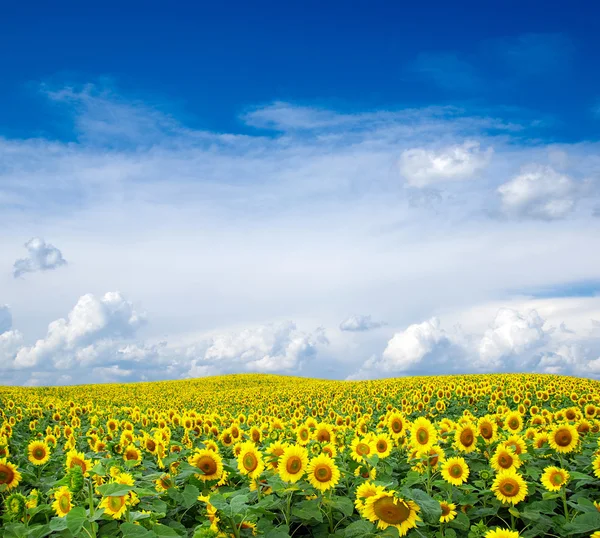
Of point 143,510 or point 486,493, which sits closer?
point 143,510

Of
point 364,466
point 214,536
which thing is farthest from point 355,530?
point 364,466

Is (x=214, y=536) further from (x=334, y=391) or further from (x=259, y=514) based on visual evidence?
(x=334, y=391)

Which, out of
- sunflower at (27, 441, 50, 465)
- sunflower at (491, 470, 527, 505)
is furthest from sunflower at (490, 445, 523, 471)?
sunflower at (27, 441, 50, 465)

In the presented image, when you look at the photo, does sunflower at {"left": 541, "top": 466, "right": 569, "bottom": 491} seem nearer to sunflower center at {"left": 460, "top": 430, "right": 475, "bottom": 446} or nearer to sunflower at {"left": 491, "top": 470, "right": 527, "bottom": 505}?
sunflower at {"left": 491, "top": 470, "right": 527, "bottom": 505}

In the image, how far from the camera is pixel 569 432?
7.25 metres

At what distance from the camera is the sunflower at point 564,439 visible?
7.25m

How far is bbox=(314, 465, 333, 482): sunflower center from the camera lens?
5012mm

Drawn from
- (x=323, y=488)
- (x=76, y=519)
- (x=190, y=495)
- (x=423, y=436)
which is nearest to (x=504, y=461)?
(x=423, y=436)

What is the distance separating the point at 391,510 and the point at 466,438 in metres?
2.95

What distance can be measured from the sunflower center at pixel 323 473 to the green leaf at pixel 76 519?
2.00 meters

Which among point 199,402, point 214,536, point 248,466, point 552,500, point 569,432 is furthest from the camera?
point 199,402

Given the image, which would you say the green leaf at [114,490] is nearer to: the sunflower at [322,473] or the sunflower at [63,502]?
the sunflower at [63,502]

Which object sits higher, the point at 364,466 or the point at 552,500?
the point at 364,466

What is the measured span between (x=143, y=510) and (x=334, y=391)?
27817 millimetres
